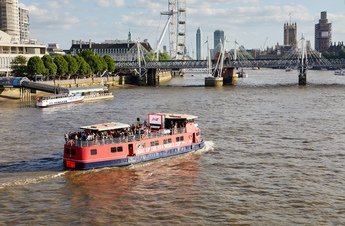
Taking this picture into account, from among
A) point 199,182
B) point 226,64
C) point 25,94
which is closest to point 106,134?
point 199,182

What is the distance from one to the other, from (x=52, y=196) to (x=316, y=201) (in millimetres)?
14924

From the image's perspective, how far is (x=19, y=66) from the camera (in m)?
119

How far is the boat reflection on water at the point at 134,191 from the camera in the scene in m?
28.7

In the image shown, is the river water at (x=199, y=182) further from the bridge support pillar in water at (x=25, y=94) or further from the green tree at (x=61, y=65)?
the green tree at (x=61, y=65)

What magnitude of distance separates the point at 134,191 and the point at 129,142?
22.6ft

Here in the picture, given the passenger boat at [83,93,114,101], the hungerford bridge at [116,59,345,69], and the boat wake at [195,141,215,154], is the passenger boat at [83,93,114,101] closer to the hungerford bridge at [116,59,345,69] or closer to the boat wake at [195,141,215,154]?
the boat wake at [195,141,215,154]

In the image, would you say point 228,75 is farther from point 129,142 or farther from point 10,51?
point 129,142

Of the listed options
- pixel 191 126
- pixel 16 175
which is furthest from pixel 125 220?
pixel 191 126

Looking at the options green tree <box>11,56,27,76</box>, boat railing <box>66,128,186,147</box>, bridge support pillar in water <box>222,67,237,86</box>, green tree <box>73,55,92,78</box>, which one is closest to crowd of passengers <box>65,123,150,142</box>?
boat railing <box>66,128,186,147</box>

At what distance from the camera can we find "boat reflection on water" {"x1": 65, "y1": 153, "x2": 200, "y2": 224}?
2872 centimetres

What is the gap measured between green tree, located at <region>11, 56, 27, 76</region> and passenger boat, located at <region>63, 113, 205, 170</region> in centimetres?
7845

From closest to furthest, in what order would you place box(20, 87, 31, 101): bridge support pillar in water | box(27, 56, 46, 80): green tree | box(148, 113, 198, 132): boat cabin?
box(148, 113, 198, 132): boat cabin < box(20, 87, 31, 101): bridge support pillar in water < box(27, 56, 46, 80): green tree

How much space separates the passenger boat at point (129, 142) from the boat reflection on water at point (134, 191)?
0.67m

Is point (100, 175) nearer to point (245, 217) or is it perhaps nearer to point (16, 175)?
point (16, 175)
